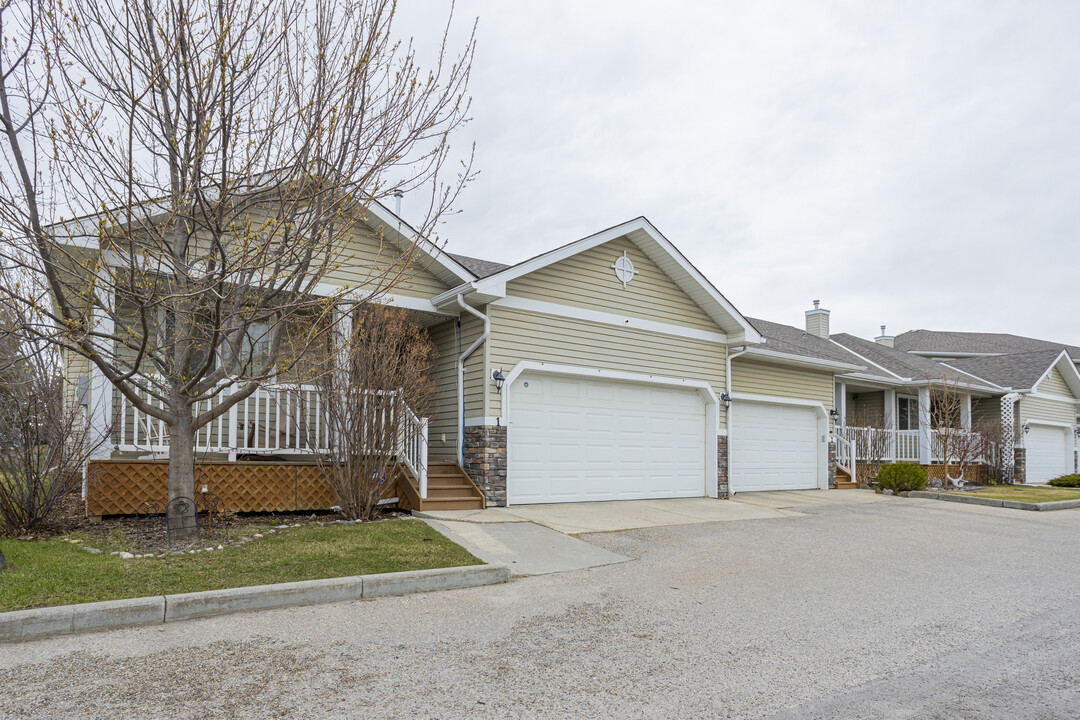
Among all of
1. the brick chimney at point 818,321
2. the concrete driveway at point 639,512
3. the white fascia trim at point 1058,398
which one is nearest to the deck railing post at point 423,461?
the concrete driveway at point 639,512

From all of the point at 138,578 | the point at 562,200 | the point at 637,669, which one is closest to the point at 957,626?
the point at 637,669

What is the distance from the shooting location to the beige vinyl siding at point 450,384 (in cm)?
1152

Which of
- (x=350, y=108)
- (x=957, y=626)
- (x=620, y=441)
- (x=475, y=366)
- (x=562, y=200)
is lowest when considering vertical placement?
(x=957, y=626)

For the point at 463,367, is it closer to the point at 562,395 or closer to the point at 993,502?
the point at 562,395

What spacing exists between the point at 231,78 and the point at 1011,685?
23.9 feet

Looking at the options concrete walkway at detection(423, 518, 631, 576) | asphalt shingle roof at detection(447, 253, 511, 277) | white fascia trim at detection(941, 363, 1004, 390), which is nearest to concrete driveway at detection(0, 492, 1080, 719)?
concrete walkway at detection(423, 518, 631, 576)

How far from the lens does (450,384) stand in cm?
1222

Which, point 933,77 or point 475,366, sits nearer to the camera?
point 475,366

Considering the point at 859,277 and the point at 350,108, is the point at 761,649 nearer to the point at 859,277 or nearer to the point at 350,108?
the point at 350,108

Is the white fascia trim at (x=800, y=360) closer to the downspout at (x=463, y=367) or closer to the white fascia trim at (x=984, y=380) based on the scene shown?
the downspout at (x=463, y=367)

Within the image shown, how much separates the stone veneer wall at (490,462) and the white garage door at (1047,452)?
2004 centimetres

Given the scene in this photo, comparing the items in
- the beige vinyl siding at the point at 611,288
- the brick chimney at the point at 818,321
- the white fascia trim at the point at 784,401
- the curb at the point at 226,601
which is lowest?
the curb at the point at 226,601

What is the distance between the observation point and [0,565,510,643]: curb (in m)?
4.84

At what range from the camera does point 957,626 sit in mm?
5434
